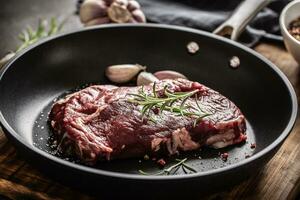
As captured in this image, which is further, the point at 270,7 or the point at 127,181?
the point at 270,7

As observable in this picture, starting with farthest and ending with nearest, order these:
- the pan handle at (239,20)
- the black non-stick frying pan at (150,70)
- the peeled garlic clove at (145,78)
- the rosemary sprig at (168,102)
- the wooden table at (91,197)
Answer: the pan handle at (239,20) → the peeled garlic clove at (145,78) → the rosemary sprig at (168,102) → the wooden table at (91,197) → the black non-stick frying pan at (150,70)

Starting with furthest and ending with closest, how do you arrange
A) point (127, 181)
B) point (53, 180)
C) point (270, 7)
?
point (270, 7), point (53, 180), point (127, 181)

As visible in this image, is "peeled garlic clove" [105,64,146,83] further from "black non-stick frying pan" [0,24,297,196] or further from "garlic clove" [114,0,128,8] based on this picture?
"garlic clove" [114,0,128,8]

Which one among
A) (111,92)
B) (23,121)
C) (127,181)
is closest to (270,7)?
(111,92)

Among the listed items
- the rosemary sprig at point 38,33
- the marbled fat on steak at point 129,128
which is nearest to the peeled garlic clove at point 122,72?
the marbled fat on steak at point 129,128

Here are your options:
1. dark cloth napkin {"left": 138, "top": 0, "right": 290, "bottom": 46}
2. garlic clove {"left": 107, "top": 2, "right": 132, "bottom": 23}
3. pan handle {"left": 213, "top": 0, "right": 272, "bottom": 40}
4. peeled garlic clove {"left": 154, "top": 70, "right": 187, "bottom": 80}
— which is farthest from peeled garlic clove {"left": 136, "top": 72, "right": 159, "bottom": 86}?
dark cloth napkin {"left": 138, "top": 0, "right": 290, "bottom": 46}

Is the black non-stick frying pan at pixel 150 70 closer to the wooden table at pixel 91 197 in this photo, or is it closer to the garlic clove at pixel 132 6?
the wooden table at pixel 91 197

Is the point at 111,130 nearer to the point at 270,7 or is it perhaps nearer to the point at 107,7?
the point at 107,7
